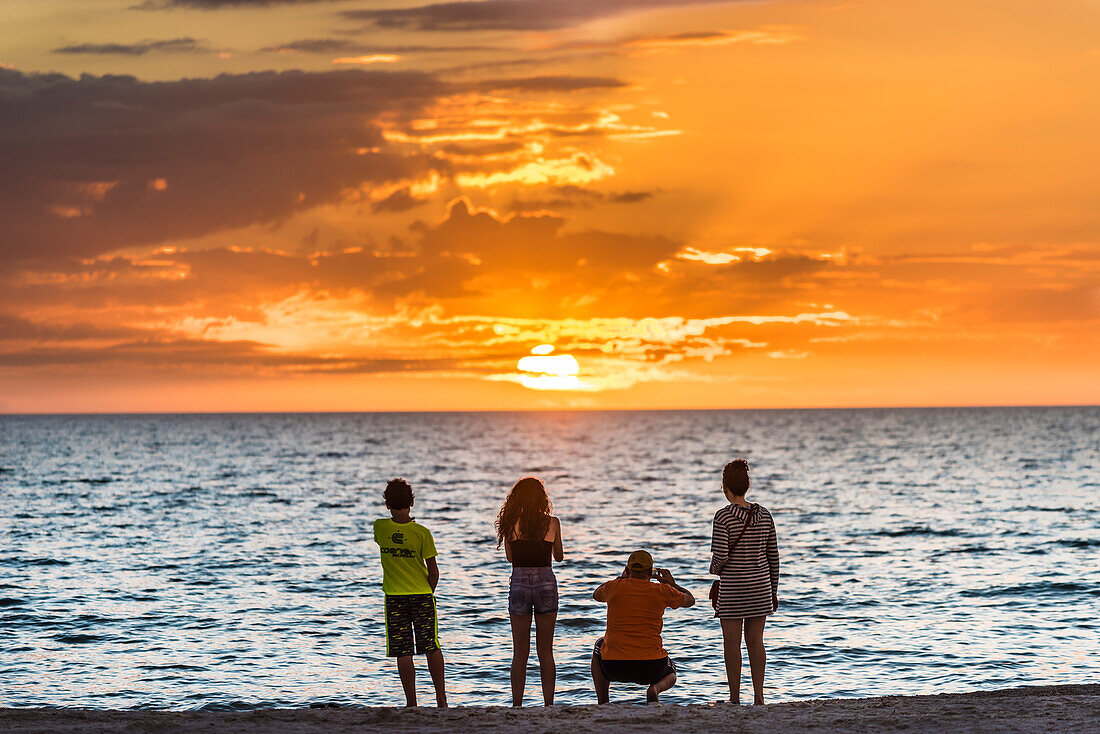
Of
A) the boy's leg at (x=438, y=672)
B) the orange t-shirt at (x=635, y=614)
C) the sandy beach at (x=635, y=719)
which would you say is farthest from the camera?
the boy's leg at (x=438, y=672)

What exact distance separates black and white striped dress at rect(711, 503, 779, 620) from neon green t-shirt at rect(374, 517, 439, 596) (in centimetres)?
270

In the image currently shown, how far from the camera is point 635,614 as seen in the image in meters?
Result: 9.95

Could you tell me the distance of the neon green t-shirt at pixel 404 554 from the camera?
10.1 meters

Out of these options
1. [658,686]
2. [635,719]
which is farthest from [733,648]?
[635,719]

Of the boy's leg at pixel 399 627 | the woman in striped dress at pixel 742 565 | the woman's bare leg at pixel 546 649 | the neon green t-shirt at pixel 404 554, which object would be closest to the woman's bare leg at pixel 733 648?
the woman in striped dress at pixel 742 565

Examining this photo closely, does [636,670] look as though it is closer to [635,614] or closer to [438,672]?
[635,614]

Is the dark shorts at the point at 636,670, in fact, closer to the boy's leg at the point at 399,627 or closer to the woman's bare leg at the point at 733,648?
the woman's bare leg at the point at 733,648

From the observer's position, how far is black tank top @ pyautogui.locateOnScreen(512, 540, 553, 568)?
9961 mm

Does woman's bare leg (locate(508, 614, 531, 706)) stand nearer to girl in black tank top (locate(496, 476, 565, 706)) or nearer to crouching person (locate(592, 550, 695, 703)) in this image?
girl in black tank top (locate(496, 476, 565, 706))

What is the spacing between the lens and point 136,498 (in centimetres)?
5166

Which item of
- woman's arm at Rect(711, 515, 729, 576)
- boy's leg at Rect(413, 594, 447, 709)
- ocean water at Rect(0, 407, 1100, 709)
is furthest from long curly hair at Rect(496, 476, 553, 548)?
ocean water at Rect(0, 407, 1100, 709)

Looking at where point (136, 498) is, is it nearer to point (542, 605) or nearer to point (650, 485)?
point (650, 485)

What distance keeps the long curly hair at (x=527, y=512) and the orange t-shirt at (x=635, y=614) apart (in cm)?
82

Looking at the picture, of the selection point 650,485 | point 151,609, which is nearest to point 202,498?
point 650,485
